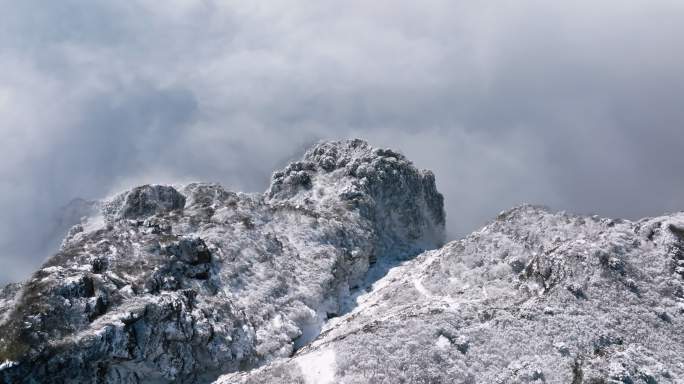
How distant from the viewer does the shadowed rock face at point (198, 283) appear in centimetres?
4444

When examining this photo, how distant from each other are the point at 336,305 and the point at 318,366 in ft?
88.9

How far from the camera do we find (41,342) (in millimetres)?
42656

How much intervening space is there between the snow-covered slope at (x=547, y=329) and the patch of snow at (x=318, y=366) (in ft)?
0.28

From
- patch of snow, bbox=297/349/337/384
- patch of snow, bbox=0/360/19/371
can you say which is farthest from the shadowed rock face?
patch of snow, bbox=297/349/337/384

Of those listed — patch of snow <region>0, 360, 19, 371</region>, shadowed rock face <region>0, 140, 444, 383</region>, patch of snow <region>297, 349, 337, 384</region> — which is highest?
shadowed rock face <region>0, 140, 444, 383</region>

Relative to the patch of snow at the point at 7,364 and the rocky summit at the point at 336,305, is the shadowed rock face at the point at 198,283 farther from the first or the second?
the rocky summit at the point at 336,305

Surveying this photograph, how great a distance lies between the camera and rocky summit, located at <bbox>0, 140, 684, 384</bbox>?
41656 millimetres

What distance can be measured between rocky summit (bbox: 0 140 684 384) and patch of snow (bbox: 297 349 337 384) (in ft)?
0.53

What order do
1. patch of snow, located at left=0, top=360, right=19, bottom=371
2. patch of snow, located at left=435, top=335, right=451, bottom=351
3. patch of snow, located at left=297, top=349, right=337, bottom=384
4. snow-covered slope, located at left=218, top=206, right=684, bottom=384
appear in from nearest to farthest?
patch of snow, located at left=297, top=349, right=337, bottom=384, patch of snow, located at left=0, top=360, right=19, bottom=371, snow-covered slope, located at left=218, top=206, right=684, bottom=384, patch of snow, located at left=435, top=335, right=451, bottom=351

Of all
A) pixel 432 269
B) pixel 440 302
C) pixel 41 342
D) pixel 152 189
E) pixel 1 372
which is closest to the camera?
pixel 1 372

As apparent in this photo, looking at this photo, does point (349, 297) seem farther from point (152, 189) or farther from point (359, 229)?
point (152, 189)

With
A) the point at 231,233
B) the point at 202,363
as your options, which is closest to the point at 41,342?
the point at 202,363

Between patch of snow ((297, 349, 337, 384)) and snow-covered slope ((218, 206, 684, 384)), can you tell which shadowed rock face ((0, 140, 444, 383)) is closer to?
snow-covered slope ((218, 206, 684, 384))

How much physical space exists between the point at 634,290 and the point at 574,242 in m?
8.06
